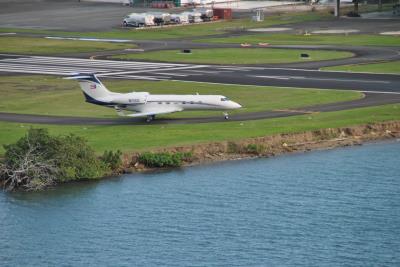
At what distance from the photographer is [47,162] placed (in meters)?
95.0

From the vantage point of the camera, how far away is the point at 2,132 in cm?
10969

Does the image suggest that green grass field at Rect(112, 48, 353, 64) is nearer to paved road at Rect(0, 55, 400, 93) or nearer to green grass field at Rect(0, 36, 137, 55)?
paved road at Rect(0, 55, 400, 93)

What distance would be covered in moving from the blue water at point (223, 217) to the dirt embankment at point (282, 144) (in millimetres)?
2220

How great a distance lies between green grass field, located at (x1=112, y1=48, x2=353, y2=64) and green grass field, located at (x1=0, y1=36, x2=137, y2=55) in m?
11.9

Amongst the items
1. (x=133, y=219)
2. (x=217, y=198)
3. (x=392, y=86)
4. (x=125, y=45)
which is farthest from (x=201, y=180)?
(x=125, y=45)

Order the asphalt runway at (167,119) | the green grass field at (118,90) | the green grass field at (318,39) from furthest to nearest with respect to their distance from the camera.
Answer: the green grass field at (318,39) < the green grass field at (118,90) < the asphalt runway at (167,119)

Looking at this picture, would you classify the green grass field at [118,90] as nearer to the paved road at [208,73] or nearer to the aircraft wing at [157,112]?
the aircraft wing at [157,112]

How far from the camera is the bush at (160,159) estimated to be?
100438 mm

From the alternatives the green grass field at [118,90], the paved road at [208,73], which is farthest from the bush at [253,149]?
the paved road at [208,73]

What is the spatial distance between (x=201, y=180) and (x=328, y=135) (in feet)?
62.4

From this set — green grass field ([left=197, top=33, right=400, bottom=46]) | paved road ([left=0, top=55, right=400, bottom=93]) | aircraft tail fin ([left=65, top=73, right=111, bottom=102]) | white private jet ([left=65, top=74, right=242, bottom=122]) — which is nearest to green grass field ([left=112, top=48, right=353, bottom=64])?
paved road ([left=0, top=55, right=400, bottom=93])

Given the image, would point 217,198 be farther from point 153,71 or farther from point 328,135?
point 153,71

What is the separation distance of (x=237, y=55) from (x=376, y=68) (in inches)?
1061

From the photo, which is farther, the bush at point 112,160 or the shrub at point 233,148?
the shrub at point 233,148
